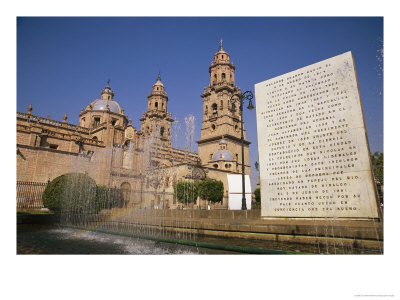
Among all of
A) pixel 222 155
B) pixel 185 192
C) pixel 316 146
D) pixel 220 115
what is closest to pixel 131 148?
pixel 185 192

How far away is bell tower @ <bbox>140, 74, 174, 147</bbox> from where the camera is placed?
46781mm

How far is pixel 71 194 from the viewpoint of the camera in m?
15.7

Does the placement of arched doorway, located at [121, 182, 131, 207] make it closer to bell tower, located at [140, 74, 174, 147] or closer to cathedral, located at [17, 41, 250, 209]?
cathedral, located at [17, 41, 250, 209]

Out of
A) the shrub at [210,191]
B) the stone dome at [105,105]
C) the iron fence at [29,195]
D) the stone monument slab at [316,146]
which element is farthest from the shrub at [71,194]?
the stone dome at [105,105]

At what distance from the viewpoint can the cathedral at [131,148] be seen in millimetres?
24578

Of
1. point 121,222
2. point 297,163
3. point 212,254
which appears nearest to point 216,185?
point 121,222

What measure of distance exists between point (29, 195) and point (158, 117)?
101 feet

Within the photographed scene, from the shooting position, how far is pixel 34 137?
2427 cm

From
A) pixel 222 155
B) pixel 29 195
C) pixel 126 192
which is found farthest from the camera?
pixel 222 155

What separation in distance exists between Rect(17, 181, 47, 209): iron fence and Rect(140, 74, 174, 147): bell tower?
25239 mm

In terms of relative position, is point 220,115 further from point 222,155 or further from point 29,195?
point 29,195

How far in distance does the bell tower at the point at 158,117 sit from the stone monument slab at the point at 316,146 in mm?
38422

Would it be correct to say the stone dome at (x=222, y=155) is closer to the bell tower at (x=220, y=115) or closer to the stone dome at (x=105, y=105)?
the bell tower at (x=220, y=115)

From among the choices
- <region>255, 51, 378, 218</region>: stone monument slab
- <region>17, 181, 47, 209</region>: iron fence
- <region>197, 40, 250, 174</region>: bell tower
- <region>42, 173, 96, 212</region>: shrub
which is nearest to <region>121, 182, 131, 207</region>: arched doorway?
<region>17, 181, 47, 209</region>: iron fence
